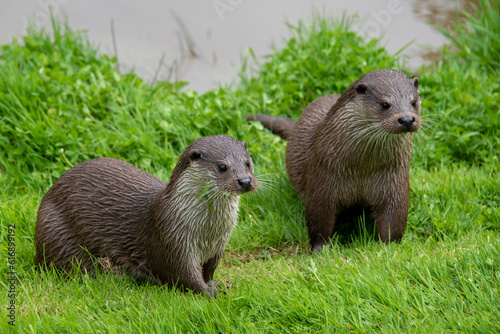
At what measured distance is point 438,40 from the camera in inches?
249

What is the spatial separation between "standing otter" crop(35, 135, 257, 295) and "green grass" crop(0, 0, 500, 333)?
0.15 meters

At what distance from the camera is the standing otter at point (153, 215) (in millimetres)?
2975

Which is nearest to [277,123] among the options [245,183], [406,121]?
[406,121]

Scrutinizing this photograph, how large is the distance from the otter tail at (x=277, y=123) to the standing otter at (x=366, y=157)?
0.99 m

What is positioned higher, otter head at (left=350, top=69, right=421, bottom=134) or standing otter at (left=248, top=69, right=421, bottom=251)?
otter head at (left=350, top=69, right=421, bottom=134)

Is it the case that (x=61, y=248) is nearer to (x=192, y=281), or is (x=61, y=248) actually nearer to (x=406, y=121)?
(x=192, y=281)

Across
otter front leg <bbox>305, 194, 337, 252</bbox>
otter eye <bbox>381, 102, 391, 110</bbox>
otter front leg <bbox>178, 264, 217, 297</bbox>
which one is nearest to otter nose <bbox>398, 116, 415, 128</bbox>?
otter eye <bbox>381, 102, 391, 110</bbox>

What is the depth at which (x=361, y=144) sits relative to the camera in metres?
3.37

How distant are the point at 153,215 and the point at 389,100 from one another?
1.36 m

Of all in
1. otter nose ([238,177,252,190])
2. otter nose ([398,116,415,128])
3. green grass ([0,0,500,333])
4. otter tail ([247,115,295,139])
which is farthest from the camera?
otter tail ([247,115,295,139])

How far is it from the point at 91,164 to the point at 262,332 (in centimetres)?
150

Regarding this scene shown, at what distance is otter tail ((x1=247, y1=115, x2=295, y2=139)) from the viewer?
15.7 ft

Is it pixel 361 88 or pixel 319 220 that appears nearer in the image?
pixel 361 88

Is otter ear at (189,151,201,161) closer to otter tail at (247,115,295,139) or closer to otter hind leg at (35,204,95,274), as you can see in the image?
otter hind leg at (35,204,95,274)
